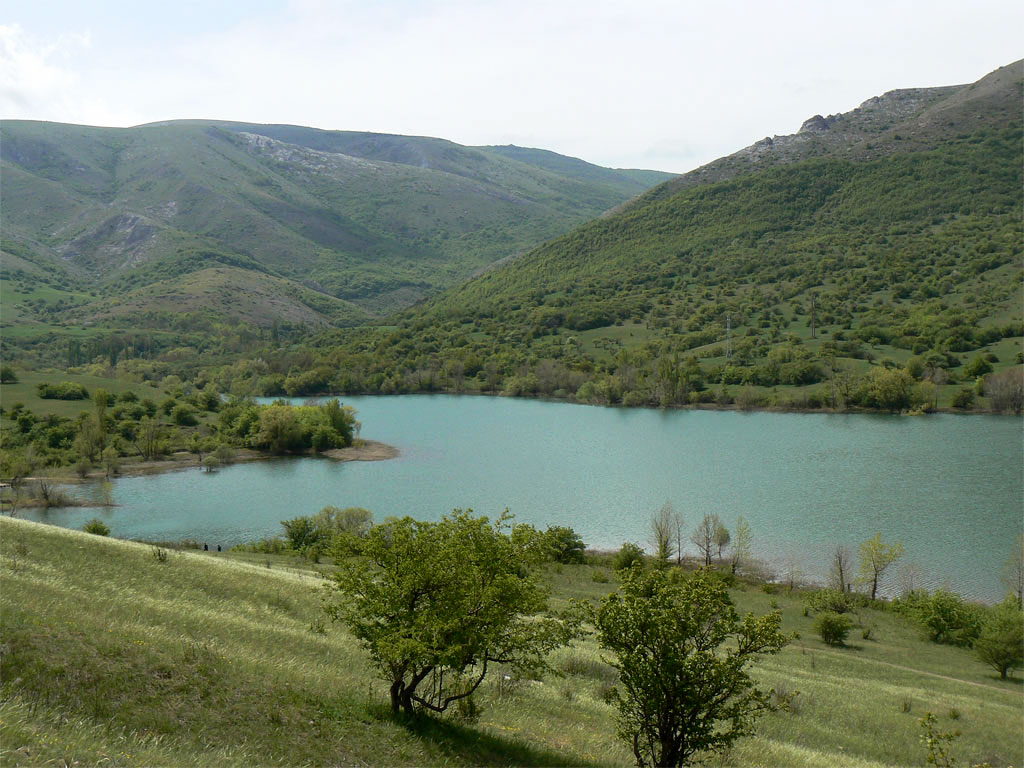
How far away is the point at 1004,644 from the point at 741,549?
63.5 feet

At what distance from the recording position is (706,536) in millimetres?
47094

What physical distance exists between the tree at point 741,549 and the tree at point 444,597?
114 feet

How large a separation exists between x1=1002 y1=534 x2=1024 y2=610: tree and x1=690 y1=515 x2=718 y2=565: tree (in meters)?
16.0

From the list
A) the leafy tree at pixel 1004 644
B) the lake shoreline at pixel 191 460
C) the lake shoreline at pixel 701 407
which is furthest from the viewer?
the lake shoreline at pixel 701 407

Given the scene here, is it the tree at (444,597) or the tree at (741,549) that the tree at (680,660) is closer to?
the tree at (444,597)

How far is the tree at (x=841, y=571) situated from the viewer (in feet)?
133

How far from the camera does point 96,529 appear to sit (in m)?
43.5

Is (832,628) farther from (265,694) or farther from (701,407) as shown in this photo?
(701,407)

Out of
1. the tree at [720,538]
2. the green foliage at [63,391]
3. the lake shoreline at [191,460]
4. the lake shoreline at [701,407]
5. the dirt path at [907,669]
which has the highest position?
the lake shoreline at [701,407]

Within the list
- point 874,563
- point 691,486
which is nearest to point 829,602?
point 874,563

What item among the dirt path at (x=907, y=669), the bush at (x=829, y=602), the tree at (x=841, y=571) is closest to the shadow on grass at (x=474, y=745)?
the dirt path at (x=907, y=669)

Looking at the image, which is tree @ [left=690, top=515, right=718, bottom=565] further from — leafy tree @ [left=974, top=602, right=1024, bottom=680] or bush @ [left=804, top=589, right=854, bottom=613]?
leafy tree @ [left=974, top=602, right=1024, bottom=680]

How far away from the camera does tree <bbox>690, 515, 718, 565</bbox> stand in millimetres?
47109

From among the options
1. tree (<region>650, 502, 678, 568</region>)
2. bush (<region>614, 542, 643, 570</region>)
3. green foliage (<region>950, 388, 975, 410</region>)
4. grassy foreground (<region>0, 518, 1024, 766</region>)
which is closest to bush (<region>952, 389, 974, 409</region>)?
green foliage (<region>950, 388, 975, 410</region>)
